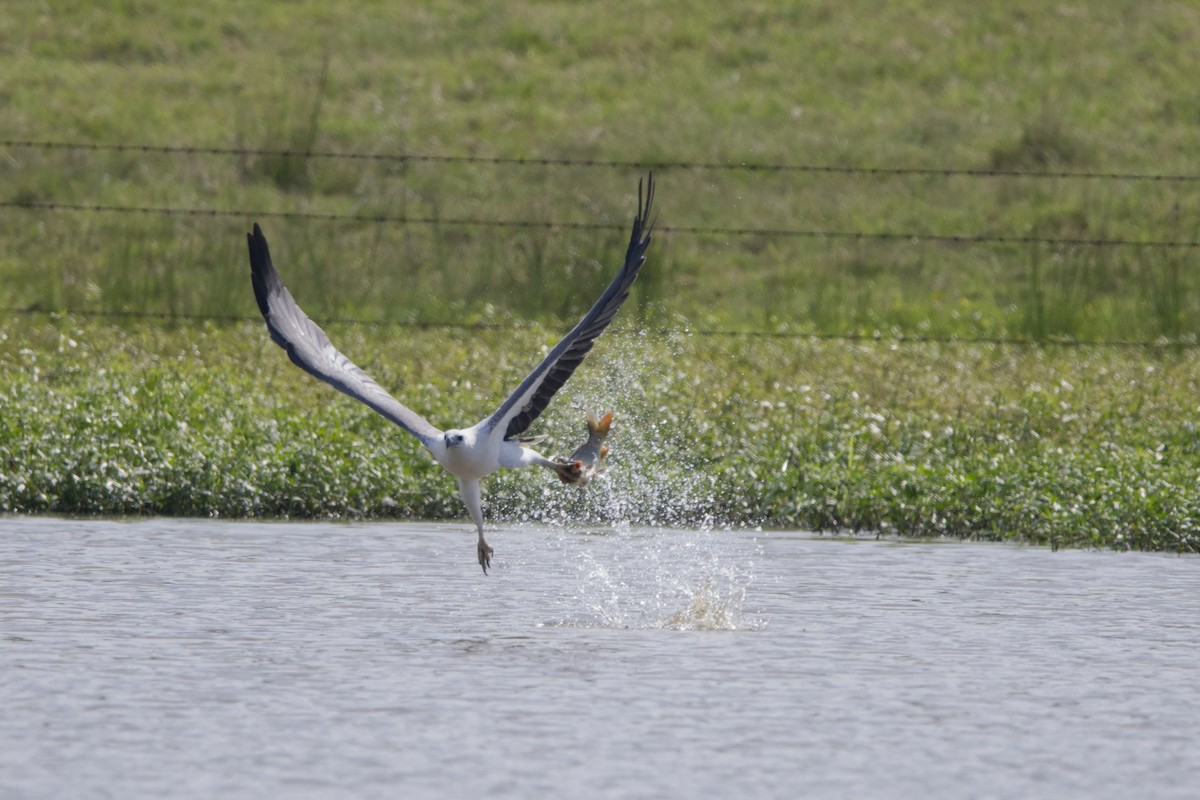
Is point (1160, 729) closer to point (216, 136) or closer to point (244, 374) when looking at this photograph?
point (244, 374)

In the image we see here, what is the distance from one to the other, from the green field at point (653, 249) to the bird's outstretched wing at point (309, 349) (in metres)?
2.21

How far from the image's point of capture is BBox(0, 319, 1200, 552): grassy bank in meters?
11.6

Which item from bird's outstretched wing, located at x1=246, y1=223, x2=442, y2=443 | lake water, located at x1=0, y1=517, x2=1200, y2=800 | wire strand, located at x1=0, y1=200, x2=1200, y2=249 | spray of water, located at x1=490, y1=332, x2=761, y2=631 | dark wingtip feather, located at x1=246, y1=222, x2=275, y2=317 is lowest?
lake water, located at x1=0, y1=517, x2=1200, y2=800

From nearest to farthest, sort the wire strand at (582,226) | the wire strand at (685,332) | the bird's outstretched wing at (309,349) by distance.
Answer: the bird's outstretched wing at (309,349)
the wire strand at (582,226)
the wire strand at (685,332)

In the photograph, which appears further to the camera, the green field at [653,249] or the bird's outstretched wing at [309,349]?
the green field at [653,249]

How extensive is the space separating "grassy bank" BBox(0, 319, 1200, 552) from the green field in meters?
0.03

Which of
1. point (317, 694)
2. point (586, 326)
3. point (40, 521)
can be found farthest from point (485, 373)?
point (317, 694)

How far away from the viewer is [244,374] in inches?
592

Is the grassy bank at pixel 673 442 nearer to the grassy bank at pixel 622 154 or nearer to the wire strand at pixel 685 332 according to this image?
the wire strand at pixel 685 332

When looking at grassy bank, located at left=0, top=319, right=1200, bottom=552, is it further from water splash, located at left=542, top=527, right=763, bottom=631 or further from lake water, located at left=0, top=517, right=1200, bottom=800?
water splash, located at left=542, top=527, right=763, bottom=631

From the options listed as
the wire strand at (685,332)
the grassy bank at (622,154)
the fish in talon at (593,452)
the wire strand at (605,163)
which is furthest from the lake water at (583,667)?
the grassy bank at (622,154)

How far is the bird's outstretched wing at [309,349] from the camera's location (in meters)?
9.10

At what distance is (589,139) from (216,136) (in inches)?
168

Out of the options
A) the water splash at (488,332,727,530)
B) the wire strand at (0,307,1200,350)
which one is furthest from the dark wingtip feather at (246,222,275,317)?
the wire strand at (0,307,1200,350)
